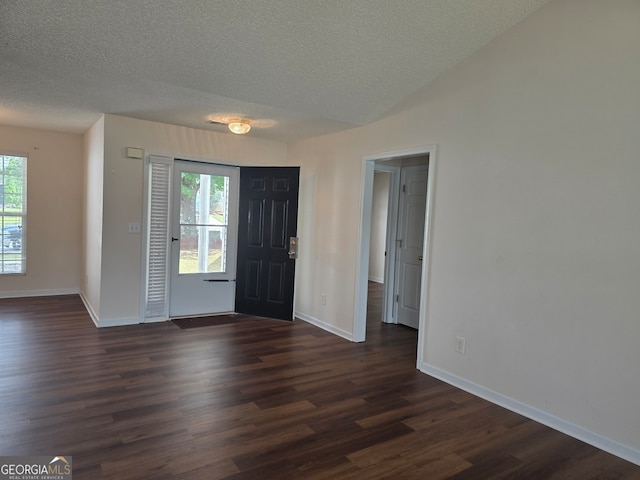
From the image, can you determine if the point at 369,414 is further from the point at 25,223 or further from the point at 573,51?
the point at 25,223

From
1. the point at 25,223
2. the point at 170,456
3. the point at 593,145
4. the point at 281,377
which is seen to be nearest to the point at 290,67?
the point at 593,145

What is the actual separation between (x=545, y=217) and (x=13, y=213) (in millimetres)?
6739

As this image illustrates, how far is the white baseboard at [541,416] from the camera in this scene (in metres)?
2.56

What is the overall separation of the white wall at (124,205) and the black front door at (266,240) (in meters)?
1.01

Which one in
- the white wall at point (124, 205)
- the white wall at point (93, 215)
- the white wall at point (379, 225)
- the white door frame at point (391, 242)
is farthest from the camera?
the white wall at point (379, 225)

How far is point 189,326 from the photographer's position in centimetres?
496

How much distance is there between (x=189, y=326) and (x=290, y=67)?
3.20 metres

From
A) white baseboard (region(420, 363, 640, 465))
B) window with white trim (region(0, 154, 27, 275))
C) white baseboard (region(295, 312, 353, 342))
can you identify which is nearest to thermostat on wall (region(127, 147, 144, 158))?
window with white trim (region(0, 154, 27, 275))

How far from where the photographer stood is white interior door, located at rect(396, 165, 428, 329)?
17.4 feet

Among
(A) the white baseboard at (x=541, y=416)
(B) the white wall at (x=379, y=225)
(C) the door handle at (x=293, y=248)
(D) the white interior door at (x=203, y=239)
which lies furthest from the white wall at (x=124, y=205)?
(B) the white wall at (x=379, y=225)

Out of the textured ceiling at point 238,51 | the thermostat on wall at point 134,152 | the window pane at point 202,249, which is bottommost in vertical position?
the window pane at point 202,249

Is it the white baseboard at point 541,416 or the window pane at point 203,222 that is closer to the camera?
the white baseboard at point 541,416

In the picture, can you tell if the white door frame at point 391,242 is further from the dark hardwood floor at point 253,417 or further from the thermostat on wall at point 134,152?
the thermostat on wall at point 134,152

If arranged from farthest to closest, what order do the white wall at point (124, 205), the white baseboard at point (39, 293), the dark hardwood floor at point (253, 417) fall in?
the white baseboard at point (39, 293) < the white wall at point (124, 205) < the dark hardwood floor at point (253, 417)
